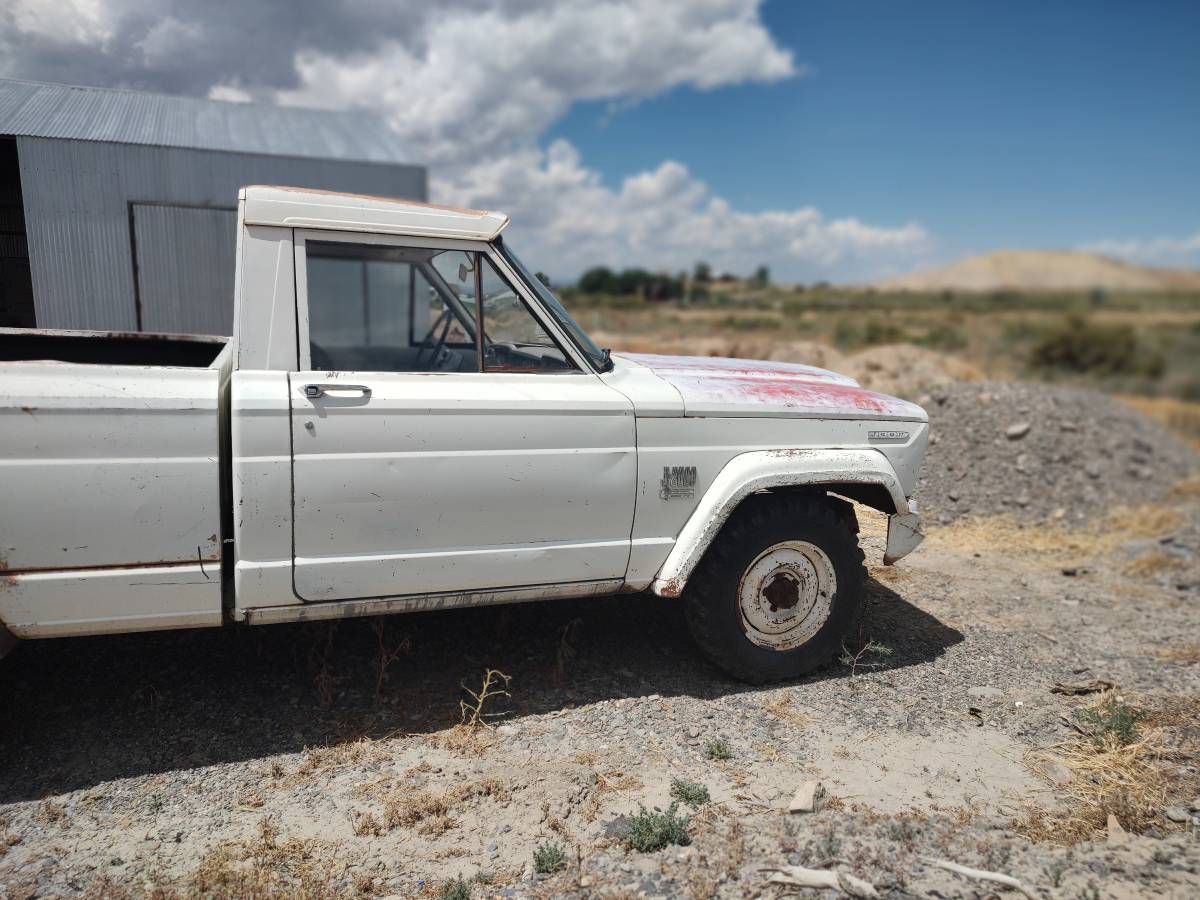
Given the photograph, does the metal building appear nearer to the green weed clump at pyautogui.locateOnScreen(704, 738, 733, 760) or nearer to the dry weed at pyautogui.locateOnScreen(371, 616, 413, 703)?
the dry weed at pyautogui.locateOnScreen(371, 616, 413, 703)

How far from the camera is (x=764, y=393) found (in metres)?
3.81

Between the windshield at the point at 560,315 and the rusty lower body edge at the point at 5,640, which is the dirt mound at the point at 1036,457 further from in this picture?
the rusty lower body edge at the point at 5,640

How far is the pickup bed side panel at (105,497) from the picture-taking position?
2824mm

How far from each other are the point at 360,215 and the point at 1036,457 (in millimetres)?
7650

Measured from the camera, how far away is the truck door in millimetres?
3127

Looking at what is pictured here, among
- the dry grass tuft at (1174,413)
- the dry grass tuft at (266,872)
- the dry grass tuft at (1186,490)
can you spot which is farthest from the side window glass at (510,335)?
the dry grass tuft at (1174,413)

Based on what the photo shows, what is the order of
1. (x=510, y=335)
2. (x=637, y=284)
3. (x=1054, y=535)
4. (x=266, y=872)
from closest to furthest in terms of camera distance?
(x=266, y=872), (x=510, y=335), (x=1054, y=535), (x=637, y=284)

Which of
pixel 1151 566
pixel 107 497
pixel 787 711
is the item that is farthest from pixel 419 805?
pixel 1151 566

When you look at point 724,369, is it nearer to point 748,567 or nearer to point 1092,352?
point 748,567

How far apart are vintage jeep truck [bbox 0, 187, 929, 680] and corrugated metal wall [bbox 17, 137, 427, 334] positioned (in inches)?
161

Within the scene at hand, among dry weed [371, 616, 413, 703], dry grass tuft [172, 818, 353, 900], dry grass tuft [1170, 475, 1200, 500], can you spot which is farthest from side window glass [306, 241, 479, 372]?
dry grass tuft [1170, 475, 1200, 500]

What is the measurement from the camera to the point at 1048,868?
111 inches

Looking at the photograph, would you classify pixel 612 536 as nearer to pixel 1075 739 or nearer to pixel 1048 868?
pixel 1048 868

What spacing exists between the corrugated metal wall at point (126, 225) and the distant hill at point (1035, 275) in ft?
394
